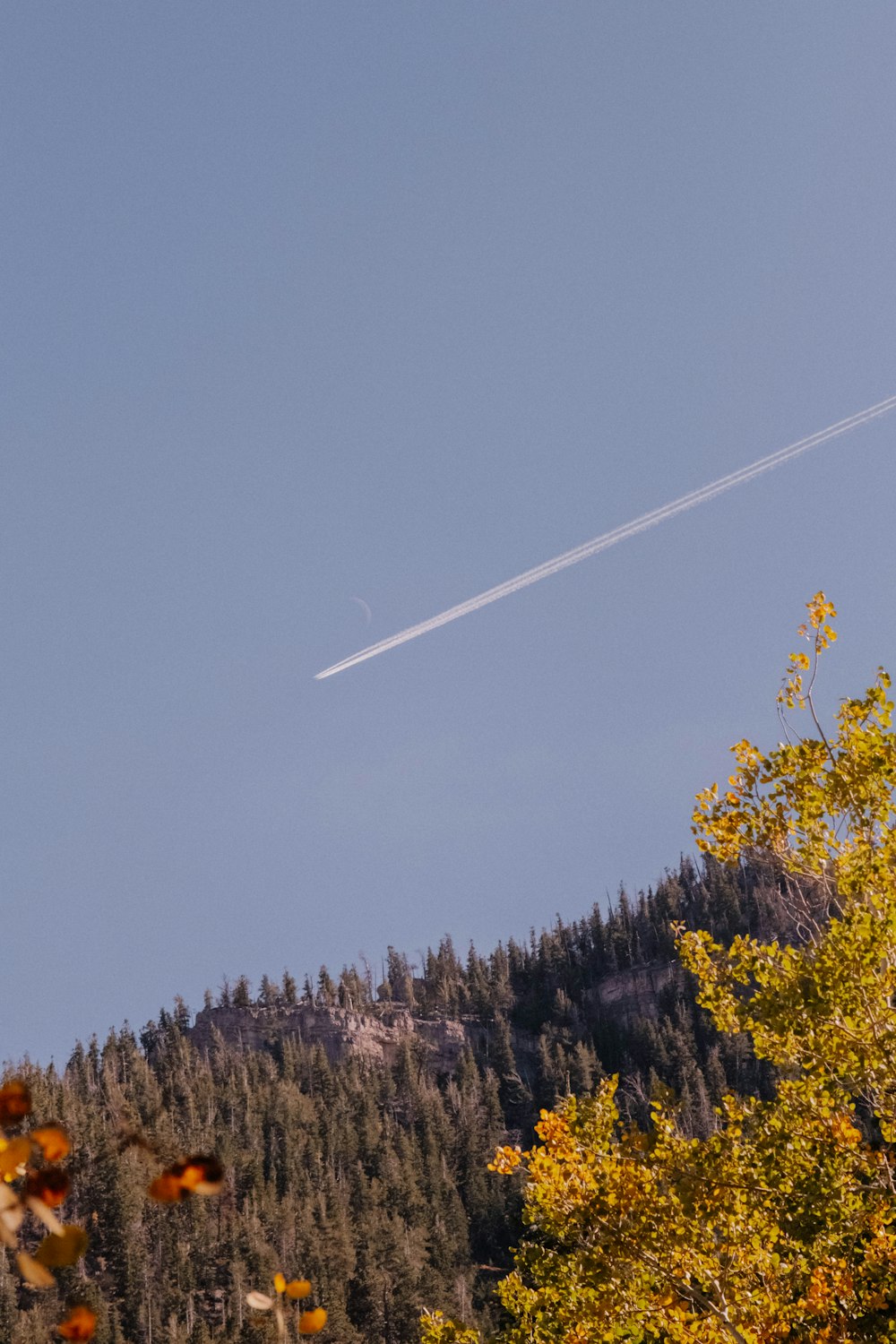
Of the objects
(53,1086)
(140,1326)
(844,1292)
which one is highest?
(53,1086)

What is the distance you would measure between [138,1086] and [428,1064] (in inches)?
2791

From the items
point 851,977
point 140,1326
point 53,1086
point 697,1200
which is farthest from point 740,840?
point 53,1086

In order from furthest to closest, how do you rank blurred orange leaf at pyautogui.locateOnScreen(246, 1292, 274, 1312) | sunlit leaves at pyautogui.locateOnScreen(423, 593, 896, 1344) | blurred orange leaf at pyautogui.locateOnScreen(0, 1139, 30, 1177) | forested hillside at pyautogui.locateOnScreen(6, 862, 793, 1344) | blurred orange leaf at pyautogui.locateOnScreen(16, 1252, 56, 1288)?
forested hillside at pyautogui.locateOnScreen(6, 862, 793, 1344) → sunlit leaves at pyautogui.locateOnScreen(423, 593, 896, 1344) → blurred orange leaf at pyautogui.locateOnScreen(246, 1292, 274, 1312) → blurred orange leaf at pyautogui.locateOnScreen(0, 1139, 30, 1177) → blurred orange leaf at pyautogui.locateOnScreen(16, 1252, 56, 1288)

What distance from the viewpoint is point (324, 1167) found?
426ft

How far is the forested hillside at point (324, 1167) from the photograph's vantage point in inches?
3679

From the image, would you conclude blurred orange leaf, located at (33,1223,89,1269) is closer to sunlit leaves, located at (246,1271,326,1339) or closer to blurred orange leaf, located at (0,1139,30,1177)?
blurred orange leaf, located at (0,1139,30,1177)

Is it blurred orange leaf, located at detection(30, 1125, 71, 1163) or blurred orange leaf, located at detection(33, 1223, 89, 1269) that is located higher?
blurred orange leaf, located at detection(30, 1125, 71, 1163)

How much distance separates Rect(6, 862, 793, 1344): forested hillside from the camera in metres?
93.4

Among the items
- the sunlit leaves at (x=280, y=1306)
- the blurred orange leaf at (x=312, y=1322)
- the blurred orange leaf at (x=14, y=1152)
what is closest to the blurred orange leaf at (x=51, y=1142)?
the blurred orange leaf at (x=14, y=1152)

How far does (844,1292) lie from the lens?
13680mm

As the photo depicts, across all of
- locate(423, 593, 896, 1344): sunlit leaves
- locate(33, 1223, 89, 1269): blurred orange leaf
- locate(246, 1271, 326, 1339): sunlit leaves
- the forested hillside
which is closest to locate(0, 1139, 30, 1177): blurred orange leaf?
locate(33, 1223, 89, 1269): blurred orange leaf

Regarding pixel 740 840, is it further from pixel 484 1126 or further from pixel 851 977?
pixel 484 1126

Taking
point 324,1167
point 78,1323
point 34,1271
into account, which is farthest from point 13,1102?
point 324,1167

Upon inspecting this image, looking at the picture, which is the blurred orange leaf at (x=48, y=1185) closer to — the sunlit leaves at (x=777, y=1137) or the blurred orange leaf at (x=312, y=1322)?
the blurred orange leaf at (x=312, y=1322)
